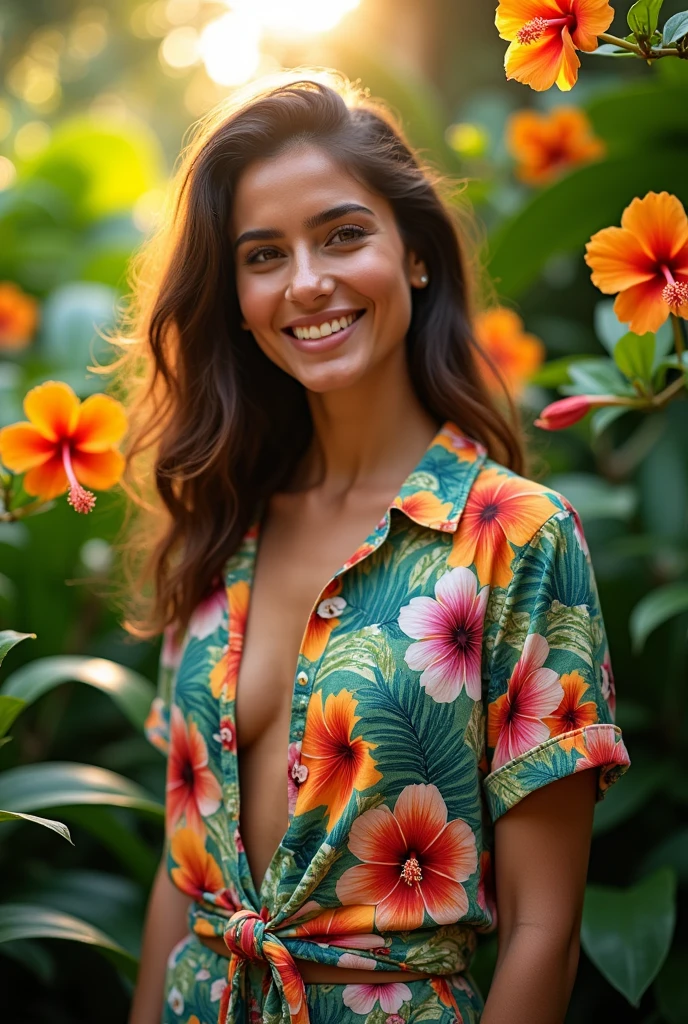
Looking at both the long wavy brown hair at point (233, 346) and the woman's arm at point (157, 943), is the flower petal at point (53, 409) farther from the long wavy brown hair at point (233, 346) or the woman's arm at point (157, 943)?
the woman's arm at point (157, 943)

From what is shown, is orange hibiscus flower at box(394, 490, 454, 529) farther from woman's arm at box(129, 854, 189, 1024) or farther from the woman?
woman's arm at box(129, 854, 189, 1024)

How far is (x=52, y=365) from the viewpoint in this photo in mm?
2445

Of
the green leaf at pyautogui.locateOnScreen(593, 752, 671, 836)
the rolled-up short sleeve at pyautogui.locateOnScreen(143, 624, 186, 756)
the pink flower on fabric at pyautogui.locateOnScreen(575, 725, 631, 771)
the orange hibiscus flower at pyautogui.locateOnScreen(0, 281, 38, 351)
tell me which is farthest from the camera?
the orange hibiscus flower at pyautogui.locateOnScreen(0, 281, 38, 351)

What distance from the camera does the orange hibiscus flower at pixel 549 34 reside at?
0.87 m

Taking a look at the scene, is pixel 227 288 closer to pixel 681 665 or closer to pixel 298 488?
pixel 298 488

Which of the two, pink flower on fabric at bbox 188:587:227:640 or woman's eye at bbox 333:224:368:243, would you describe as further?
pink flower on fabric at bbox 188:587:227:640

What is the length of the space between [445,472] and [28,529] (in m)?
1.01

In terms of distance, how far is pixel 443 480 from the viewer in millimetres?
1228

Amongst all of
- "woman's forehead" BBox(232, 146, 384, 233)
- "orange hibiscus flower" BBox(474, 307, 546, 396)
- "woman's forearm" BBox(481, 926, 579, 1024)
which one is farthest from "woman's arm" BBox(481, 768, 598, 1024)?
"orange hibiscus flower" BBox(474, 307, 546, 396)

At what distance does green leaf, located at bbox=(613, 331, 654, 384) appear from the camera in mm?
1107

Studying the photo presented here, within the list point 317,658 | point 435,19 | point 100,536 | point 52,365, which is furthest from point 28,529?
point 435,19

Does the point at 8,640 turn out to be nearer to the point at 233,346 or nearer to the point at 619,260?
the point at 233,346

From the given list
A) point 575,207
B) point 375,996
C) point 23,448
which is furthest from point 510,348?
point 375,996

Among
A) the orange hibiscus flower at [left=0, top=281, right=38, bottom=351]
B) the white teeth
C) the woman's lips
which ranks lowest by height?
the woman's lips
